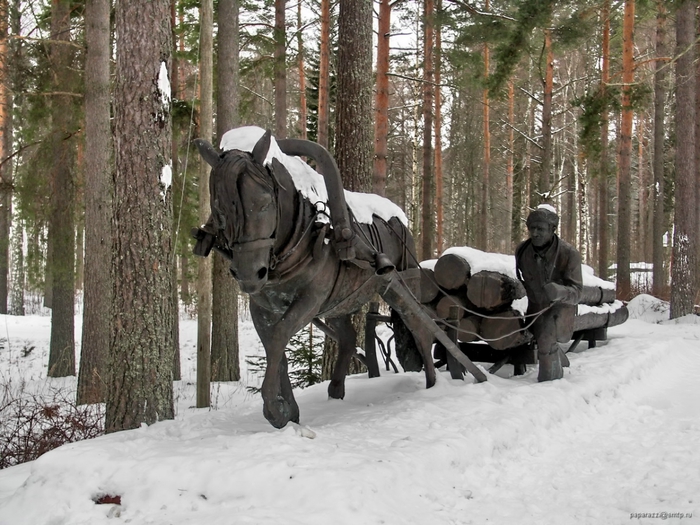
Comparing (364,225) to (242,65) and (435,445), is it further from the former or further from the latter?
(242,65)

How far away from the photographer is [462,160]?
2312cm

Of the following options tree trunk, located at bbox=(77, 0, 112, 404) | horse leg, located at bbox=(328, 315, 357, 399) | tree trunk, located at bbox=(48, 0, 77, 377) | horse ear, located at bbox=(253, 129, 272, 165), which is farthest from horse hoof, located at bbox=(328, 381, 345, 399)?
tree trunk, located at bbox=(48, 0, 77, 377)

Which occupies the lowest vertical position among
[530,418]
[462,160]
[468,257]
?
[530,418]

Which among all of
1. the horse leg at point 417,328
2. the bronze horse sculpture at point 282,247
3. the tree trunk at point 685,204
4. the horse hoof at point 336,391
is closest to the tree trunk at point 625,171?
the tree trunk at point 685,204

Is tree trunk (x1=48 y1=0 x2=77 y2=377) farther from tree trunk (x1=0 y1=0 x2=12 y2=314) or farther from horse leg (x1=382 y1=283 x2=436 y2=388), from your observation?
horse leg (x1=382 y1=283 x2=436 y2=388)

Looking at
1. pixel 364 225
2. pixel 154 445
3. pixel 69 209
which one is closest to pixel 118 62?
pixel 364 225

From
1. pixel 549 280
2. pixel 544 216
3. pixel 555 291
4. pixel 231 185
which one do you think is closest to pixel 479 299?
pixel 549 280

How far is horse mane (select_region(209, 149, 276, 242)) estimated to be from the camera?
311cm

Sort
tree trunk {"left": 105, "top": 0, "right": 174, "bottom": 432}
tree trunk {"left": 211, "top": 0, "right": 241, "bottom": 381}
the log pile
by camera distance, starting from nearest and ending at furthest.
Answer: tree trunk {"left": 105, "top": 0, "right": 174, "bottom": 432} < the log pile < tree trunk {"left": 211, "top": 0, "right": 241, "bottom": 381}

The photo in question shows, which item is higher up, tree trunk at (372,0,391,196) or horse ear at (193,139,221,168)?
tree trunk at (372,0,391,196)

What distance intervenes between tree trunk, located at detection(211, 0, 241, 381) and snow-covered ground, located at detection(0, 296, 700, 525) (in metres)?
4.57

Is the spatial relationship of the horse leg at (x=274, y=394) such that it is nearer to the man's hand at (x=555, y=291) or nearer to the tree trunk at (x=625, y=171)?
the man's hand at (x=555, y=291)

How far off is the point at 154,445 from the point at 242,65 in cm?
1185

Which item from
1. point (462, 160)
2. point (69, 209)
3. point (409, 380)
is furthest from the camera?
point (462, 160)
